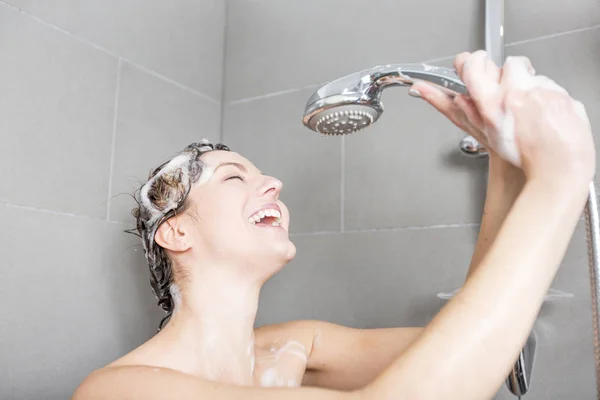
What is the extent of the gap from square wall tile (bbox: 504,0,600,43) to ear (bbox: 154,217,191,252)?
0.88m

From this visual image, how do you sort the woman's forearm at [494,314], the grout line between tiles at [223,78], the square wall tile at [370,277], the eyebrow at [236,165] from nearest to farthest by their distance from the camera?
the woman's forearm at [494,314], the eyebrow at [236,165], the square wall tile at [370,277], the grout line between tiles at [223,78]

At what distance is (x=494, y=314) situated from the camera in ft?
2.10

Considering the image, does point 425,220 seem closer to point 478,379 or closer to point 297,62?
point 297,62

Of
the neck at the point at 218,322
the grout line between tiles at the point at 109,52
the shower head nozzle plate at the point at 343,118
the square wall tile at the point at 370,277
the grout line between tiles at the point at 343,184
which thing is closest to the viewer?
the shower head nozzle plate at the point at 343,118

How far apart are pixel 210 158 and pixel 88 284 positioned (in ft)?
1.42

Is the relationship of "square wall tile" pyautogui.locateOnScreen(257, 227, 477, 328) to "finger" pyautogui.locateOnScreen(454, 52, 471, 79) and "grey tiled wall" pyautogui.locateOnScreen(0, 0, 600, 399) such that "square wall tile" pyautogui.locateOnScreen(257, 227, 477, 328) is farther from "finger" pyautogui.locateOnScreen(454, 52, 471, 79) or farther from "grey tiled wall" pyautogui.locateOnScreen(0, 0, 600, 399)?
"finger" pyautogui.locateOnScreen(454, 52, 471, 79)

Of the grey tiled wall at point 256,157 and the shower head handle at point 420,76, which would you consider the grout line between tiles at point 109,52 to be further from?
the shower head handle at point 420,76

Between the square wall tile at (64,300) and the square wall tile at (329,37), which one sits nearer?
the square wall tile at (64,300)

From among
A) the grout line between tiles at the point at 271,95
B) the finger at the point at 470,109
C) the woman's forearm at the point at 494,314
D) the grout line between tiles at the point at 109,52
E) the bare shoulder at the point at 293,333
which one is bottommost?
the bare shoulder at the point at 293,333

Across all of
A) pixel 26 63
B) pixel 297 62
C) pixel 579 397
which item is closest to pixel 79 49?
pixel 26 63

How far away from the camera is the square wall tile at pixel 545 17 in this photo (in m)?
1.33

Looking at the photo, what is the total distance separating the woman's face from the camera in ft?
3.54

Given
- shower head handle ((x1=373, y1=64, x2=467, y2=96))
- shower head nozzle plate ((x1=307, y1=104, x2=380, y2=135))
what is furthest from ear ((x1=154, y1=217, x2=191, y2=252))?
shower head handle ((x1=373, y1=64, x2=467, y2=96))

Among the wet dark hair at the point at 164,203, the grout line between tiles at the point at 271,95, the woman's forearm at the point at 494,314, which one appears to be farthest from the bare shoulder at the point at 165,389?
the grout line between tiles at the point at 271,95
